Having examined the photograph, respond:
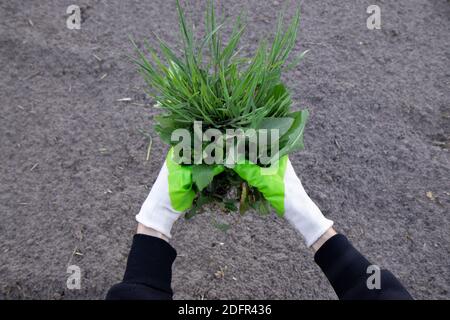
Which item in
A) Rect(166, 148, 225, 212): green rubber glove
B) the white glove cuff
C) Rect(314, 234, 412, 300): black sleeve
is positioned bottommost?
Rect(314, 234, 412, 300): black sleeve

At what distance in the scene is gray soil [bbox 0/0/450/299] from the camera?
1079mm

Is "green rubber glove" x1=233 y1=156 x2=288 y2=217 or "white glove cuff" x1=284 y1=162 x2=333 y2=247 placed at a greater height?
"green rubber glove" x1=233 y1=156 x2=288 y2=217

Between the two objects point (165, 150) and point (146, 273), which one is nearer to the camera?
point (146, 273)

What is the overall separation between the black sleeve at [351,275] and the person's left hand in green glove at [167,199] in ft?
1.02

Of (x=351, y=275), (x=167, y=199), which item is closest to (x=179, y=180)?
(x=167, y=199)

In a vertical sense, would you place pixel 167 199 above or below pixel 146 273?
above

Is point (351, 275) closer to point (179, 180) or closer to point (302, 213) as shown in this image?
point (302, 213)

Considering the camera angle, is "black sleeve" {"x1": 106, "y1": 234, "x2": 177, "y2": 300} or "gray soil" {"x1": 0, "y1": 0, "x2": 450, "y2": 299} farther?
"gray soil" {"x1": 0, "y1": 0, "x2": 450, "y2": 299}

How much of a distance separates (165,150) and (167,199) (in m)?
0.38

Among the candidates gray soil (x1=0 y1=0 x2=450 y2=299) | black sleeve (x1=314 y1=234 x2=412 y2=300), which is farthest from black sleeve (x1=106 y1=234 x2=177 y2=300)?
black sleeve (x1=314 y1=234 x2=412 y2=300)

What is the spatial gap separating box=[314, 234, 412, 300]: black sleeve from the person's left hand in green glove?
0.31 metres

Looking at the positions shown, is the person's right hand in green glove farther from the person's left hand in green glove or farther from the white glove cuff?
the person's left hand in green glove

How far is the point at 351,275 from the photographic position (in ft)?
2.72
